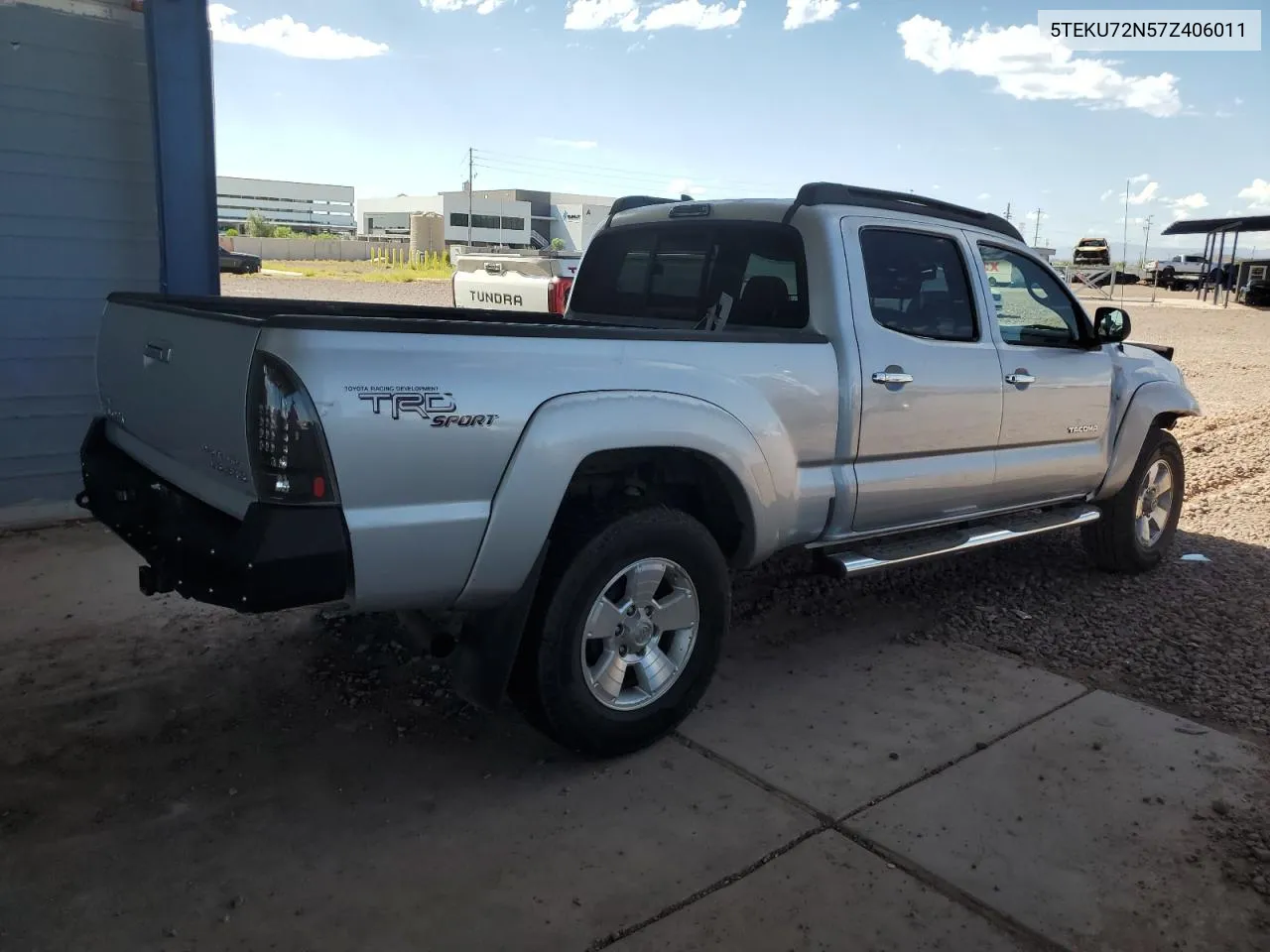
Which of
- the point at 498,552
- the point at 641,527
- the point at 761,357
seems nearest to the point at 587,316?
the point at 761,357

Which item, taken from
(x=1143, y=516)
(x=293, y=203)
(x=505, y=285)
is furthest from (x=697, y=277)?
(x=293, y=203)

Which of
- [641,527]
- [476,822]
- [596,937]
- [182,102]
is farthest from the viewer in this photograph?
[182,102]

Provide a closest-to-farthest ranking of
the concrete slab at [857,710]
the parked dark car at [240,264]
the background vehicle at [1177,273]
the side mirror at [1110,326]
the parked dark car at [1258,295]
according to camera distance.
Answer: the concrete slab at [857,710]
the side mirror at [1110,326]
the parked dark car at [1258,295]
the parked dark car at [240,264]
the background vehicle at [1177,273]

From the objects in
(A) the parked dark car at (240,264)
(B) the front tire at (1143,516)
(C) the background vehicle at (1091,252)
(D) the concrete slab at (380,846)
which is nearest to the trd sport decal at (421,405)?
(D) the concrete slab at (380,846)

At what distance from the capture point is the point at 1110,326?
5.55 meters

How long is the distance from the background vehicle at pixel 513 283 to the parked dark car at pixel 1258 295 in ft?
105

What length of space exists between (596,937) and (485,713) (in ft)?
4.66

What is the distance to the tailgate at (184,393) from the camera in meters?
2.96

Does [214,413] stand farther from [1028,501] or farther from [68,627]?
[1028,501]

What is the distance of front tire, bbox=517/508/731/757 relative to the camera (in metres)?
3.41

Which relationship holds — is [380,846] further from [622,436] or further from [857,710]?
[857,710]

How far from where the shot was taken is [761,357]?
3846mm

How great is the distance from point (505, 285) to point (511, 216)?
104 metres

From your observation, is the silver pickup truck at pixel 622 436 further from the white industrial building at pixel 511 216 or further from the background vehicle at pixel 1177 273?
the white industrial building at pixel 511 216
